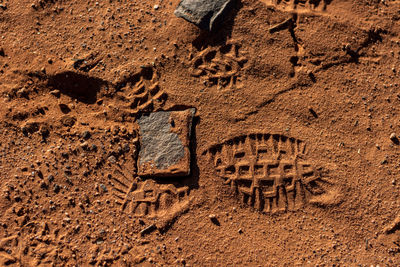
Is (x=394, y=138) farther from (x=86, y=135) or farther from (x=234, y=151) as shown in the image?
(x=86, y=135)

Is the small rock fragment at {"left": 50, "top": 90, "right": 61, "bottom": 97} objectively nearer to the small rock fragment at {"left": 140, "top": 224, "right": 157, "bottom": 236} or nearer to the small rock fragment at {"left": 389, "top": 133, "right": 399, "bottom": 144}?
the small rock fragment at {"left": 140, "top": 224, "right": 157, "bottom": 236}

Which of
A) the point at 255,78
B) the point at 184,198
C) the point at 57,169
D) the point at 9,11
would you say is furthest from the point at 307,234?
the point at 9,11

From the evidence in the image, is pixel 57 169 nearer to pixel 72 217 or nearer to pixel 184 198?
pixel 72 217

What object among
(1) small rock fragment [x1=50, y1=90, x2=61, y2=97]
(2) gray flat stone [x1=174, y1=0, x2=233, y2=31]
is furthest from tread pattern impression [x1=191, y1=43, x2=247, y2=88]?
(1) small rock fragment [x1=50, y1=90, x2=61, y2=97]

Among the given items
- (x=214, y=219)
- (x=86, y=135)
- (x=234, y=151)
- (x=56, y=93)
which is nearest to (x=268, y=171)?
(x=234, y=151)

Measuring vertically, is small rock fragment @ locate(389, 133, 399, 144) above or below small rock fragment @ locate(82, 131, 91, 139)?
above

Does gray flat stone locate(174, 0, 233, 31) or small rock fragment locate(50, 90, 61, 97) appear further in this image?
small rock fragment locate(50, 90, 61, 97)
